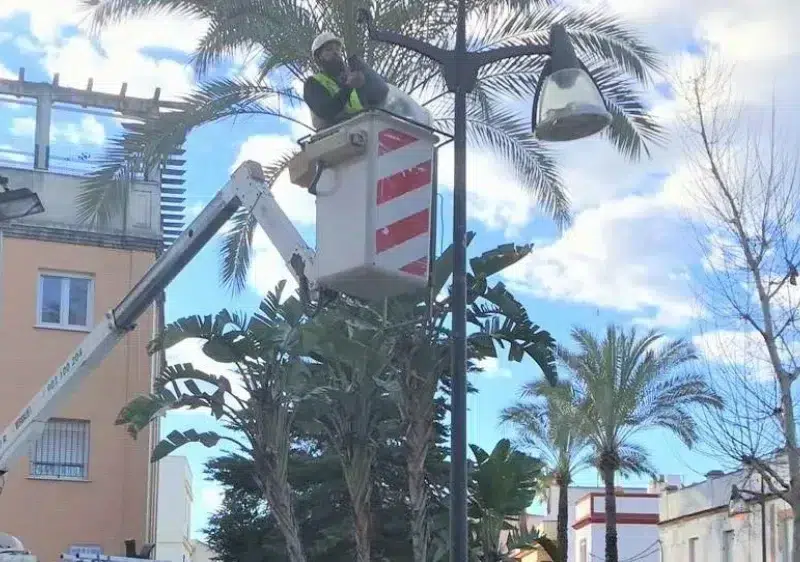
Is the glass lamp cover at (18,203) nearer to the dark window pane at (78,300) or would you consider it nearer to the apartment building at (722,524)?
the dark window pane at (78,300)

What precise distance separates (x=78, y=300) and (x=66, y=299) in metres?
0.24

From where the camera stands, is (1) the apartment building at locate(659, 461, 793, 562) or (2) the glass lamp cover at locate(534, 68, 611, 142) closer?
(2) the glass lamp cover at locate(534, 68, 611, 142)

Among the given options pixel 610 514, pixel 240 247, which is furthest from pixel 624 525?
pixel 240 247

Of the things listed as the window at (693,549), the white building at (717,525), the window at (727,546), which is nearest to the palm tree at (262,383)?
the white building at (717,525)

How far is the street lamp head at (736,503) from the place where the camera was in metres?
24.0

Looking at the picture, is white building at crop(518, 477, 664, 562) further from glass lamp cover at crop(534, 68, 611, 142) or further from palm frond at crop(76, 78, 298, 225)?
glass lamp cover at crop(534, 68, 611, 142)

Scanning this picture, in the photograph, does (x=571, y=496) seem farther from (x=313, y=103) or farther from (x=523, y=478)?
(x=313, y=103)

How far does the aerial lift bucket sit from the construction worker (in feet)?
0.82

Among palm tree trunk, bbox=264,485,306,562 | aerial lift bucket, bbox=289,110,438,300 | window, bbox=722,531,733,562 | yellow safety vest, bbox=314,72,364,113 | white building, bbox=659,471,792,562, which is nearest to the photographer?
aerial lift bucket, bbox=289,110,438,300

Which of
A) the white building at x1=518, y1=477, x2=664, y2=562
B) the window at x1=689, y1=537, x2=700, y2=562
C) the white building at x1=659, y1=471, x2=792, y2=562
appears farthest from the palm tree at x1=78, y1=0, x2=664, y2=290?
the white building at x1=518, y1=477, x2=664, y2=562

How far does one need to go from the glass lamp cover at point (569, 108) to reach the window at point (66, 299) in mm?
20466

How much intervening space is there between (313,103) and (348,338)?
24.2 ft

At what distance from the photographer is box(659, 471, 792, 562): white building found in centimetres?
3139

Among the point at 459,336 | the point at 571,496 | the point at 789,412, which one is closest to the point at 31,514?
the point at 789,412
